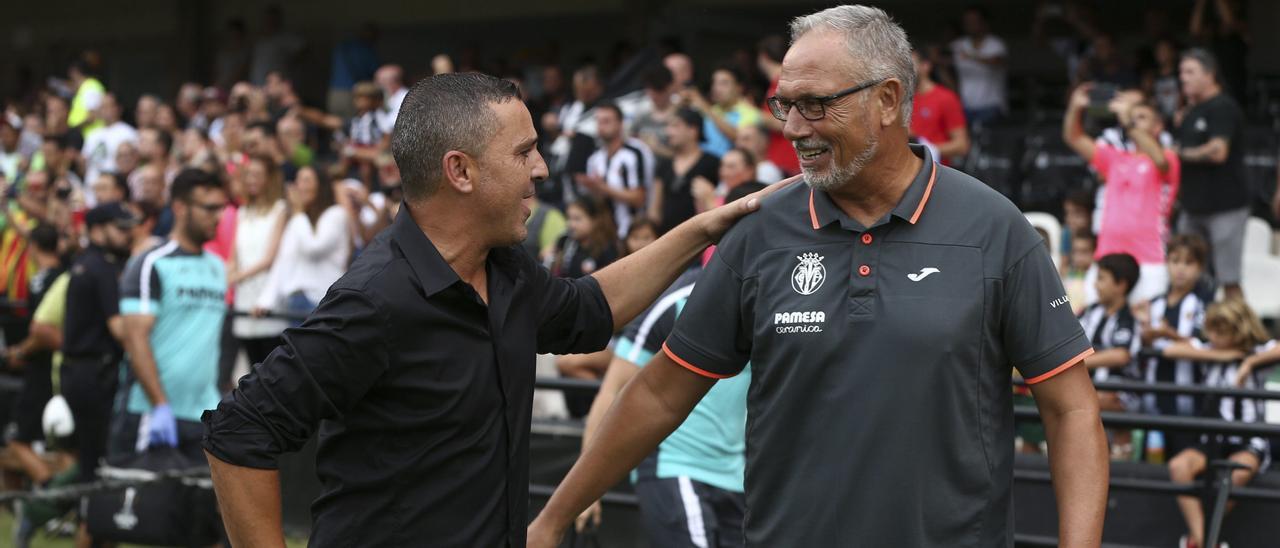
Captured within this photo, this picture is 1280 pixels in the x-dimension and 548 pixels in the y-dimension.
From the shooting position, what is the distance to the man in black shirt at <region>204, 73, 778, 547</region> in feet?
9.59

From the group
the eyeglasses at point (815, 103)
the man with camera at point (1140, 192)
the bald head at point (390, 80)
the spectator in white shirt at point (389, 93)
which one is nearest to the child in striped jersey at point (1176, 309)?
the man with camera at point (1140, 192)

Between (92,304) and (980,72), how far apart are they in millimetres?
7503

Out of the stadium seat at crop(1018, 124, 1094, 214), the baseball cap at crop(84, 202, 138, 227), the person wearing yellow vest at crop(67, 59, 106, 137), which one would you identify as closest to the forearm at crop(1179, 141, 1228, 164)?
the stadium seat at crop(1018, 124, 1094, 214)

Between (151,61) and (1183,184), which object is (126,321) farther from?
(151,61)

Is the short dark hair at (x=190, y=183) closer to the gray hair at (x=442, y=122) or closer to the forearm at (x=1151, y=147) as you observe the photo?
the gray hair at (x=442, y=122)

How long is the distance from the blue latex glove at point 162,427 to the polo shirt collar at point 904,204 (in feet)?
15.7

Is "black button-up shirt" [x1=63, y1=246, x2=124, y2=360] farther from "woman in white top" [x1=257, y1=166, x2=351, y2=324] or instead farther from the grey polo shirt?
the grey polo shirt

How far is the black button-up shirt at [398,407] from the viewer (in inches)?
115

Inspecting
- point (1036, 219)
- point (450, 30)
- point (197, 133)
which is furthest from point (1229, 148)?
point (450, 30)

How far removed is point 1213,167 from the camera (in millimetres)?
9148

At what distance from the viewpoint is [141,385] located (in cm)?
722

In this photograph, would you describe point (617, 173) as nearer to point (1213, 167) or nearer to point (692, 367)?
point (1213, 167)

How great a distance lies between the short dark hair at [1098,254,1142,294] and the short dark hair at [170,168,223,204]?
440 cm

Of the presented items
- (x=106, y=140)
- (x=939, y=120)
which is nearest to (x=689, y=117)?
(x=939, y=120)
